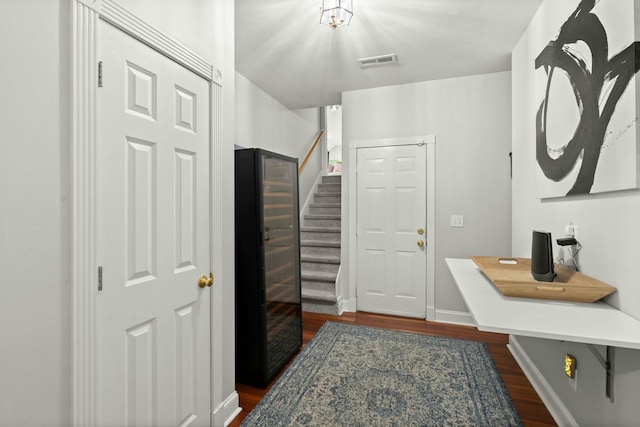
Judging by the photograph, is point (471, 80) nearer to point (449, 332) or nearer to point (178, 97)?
point (449, 332)

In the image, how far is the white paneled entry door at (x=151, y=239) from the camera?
1213 millimetres

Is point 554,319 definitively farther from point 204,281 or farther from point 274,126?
point 274,126

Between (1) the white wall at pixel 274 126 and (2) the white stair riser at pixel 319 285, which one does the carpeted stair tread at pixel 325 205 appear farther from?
(2) the white stair riser at pixel 319 285

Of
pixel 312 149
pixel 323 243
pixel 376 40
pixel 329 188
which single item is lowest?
pixel 323 243

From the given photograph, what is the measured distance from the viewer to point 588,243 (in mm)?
1583

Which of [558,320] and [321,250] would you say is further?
[321,250]

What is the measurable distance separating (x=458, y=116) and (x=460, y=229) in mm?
1221

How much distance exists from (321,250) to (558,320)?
3.36m

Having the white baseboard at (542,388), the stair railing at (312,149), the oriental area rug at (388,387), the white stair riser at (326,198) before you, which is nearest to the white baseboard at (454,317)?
the oriental area rug at (388,387)

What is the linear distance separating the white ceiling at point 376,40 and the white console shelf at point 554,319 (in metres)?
1.95

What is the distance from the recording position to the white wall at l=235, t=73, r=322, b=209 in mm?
3396

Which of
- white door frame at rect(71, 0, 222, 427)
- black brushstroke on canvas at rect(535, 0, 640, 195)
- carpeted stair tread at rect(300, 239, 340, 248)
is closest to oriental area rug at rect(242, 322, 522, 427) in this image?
white door frame at rect(71, 0, 222, 427)

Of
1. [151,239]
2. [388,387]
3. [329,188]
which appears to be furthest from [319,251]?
[151,239]

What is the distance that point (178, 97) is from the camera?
5.08 feet
